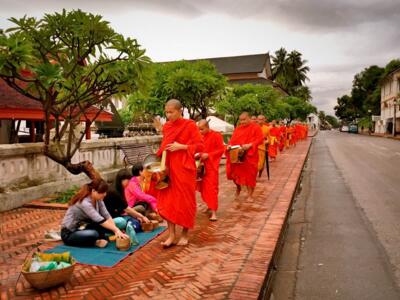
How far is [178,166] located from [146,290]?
185 centimetres

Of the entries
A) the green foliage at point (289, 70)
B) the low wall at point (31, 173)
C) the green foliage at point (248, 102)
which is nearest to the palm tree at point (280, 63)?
the green foliage at point (289, 70)

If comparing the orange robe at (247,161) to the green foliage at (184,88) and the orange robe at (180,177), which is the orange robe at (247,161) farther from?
the green foliage at (184,88)

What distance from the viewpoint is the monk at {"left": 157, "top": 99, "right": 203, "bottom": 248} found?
523cm

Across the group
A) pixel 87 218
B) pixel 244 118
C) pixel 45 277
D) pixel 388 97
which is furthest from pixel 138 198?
pixel 388 97

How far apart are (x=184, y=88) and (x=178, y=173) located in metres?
9.54

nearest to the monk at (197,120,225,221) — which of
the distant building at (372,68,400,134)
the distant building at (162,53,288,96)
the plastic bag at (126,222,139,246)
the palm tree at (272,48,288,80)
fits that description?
the plastic bag at (126,222,139,246)

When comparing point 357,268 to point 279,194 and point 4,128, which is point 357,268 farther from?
point 4,128

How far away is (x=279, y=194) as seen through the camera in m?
9.02

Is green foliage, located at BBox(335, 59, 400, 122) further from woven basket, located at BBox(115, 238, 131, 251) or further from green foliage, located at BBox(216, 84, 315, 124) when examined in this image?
woven basket, located at BBox(115, 238, 131, 251)

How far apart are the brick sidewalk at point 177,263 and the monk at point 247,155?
113cm

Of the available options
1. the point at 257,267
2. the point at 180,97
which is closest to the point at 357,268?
the point at 257,267

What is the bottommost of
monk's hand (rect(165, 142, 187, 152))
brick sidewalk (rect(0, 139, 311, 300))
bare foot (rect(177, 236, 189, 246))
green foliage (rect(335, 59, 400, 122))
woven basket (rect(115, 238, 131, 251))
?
brick sidewalk (rect(0, 139, 311, 300))

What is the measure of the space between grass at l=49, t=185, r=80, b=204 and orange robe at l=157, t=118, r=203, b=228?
11.2ft

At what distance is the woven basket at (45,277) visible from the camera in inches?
145
